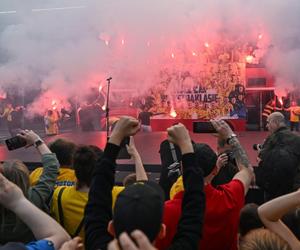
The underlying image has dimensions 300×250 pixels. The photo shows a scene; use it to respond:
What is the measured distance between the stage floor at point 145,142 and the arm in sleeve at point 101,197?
4.37 meters

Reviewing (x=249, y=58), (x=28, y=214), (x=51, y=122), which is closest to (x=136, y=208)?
(x=28, y=214)

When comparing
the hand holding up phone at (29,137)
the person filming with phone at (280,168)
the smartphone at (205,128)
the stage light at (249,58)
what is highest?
the stage light at (249,58)

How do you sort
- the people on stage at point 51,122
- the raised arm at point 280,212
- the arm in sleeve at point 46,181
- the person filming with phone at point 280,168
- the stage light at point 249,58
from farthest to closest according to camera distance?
the stage light at point 249,58 < the people on stage at point 51,122 < the person filming with phone at point 280,168 < the arm in sleeve at point 46,181 < the raised arm at point 280,212

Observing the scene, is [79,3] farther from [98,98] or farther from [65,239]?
[65,239]

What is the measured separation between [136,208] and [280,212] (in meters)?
0.72

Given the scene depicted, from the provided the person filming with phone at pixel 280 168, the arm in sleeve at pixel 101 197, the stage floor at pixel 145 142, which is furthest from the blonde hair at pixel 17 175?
the stage floor at pixel 145 142

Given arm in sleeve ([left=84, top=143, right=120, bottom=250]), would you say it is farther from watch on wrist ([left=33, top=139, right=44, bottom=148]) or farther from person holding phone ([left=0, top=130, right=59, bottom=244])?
watch on wrist ([left=33, top=139, right=44, bottom=148])

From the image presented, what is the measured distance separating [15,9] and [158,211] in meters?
9.24

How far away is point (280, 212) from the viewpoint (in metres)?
1.57

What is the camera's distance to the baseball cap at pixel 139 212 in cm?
108

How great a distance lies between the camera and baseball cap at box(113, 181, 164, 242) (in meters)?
1.08

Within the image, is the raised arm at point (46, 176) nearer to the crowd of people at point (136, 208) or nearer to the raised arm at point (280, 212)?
the crowd of people at point (136, 208)

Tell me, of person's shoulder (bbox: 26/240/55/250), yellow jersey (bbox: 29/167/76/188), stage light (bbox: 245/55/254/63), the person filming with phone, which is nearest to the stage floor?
stage light (bbox: 245/55/254/63)

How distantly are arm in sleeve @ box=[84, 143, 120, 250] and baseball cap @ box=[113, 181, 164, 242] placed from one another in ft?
0.83
